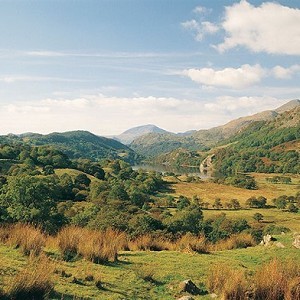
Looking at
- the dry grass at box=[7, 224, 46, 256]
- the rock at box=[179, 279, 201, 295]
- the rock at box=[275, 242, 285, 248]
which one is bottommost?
the rock at box=[275, 242, 285, 248]

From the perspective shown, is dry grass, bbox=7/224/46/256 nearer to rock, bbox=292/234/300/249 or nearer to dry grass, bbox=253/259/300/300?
dry grass, bbox=253/259/300/300

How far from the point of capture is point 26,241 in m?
11.0

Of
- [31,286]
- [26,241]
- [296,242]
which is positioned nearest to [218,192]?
[296,242]

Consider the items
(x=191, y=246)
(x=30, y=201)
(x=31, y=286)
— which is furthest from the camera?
(x=30, y=201)

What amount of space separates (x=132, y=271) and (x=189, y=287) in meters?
1.96

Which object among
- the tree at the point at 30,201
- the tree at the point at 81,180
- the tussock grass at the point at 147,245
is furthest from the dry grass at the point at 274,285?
the tree at the point at 81,180

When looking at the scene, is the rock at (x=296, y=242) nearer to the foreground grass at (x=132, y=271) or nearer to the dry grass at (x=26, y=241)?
the foreground grass at (x=132, y=271)

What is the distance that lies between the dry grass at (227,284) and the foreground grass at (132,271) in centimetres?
41

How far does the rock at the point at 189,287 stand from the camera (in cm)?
912

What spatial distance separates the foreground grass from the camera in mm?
8441

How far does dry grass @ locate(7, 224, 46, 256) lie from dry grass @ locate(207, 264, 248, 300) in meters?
5.11

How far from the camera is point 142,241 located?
14508 millimetres

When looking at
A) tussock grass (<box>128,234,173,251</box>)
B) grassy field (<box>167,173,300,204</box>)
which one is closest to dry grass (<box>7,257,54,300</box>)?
tussock grass (<box>128,234,173,251</box>)

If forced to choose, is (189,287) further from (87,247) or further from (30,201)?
(30,201)
